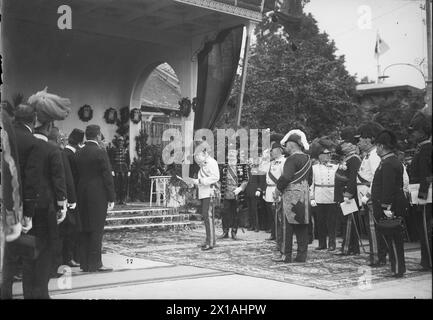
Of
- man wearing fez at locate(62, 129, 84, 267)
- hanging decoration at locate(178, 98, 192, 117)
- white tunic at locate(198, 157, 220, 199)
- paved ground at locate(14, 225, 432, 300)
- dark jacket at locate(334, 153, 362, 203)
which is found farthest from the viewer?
hanging decoration at locate(178, 98, 192, 117)

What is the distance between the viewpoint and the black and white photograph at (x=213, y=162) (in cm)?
516

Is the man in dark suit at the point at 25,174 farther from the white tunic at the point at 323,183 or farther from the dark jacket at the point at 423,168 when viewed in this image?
the white tunic at the point at 323,183

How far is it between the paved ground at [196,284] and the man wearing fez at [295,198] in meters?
0.48

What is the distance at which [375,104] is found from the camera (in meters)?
8.16

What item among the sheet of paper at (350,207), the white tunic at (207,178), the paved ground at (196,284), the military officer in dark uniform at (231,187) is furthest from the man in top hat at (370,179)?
the military officer in dark uniform at (231,187)

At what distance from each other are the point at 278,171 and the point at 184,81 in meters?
5.73

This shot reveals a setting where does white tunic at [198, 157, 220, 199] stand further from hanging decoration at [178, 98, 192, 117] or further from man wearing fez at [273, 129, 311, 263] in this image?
hanging decoration at [178, 98, 192, 117]

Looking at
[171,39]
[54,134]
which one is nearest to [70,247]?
[54,134]

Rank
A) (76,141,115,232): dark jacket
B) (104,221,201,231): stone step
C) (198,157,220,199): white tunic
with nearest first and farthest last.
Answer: (76,141,115,232): dark jacket, (198,157,220,199): white tunic, (104,221,201,231): stone step

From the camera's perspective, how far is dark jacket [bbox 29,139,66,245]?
505 centimetres

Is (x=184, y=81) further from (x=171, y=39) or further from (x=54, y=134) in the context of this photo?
(x=54, y=134)

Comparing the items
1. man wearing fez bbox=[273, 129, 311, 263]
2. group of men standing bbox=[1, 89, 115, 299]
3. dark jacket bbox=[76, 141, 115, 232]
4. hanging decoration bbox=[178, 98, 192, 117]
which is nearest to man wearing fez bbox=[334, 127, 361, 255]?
man wearing fez bbox=[273, 129, 311, 263]

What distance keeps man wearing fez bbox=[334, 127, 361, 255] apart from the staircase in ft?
14.2
